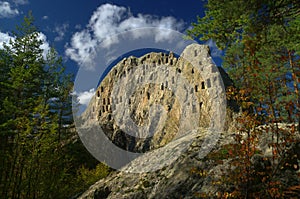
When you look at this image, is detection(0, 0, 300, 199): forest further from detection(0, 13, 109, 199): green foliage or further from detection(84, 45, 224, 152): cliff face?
detection(84, 45, 224, 152): cliff face

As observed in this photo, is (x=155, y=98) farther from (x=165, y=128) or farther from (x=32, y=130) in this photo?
(x=32, y=130)

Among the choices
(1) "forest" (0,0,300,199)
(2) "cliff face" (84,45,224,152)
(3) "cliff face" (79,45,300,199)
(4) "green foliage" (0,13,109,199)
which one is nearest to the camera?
(1) "forest" (0,0,300,199)

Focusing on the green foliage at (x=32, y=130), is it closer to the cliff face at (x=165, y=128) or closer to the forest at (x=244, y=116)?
the forest at (x=244, y=116)

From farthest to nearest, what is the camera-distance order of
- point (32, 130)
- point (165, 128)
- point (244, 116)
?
point (165, 128)
point (32, 130)
point (244, 116)

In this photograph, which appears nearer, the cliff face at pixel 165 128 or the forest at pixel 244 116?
the forest at pixel 244 116

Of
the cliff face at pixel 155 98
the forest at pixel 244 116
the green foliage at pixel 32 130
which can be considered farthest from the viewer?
the cliff face at pixel 155 98

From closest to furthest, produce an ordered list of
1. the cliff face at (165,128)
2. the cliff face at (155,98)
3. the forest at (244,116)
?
1. the forest at (244,116)
2. the cliff face at (165,128)
3. the cliff face at (155,98)

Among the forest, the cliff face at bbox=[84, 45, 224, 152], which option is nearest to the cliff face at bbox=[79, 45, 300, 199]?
the cliff face at bbox=[84, 45, 224, 152]

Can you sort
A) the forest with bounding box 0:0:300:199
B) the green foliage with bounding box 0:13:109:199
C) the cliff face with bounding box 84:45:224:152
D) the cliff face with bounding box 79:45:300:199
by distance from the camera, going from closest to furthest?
the forest with bounding box 0:0:300:199 < the cliff face with bounding box 79:45:300:199 < the green foliage with bounding box 0:13:109:199 < the cliff face with bounding box 84:45:224:152

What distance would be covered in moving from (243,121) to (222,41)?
2.35 meters

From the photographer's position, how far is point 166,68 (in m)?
66.7

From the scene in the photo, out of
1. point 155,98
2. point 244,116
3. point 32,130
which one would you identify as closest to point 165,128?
point 155,98

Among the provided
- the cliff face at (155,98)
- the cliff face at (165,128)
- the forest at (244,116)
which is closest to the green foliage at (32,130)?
the forest at (244,116)

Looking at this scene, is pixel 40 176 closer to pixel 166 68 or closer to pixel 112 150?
pixel 112 150
